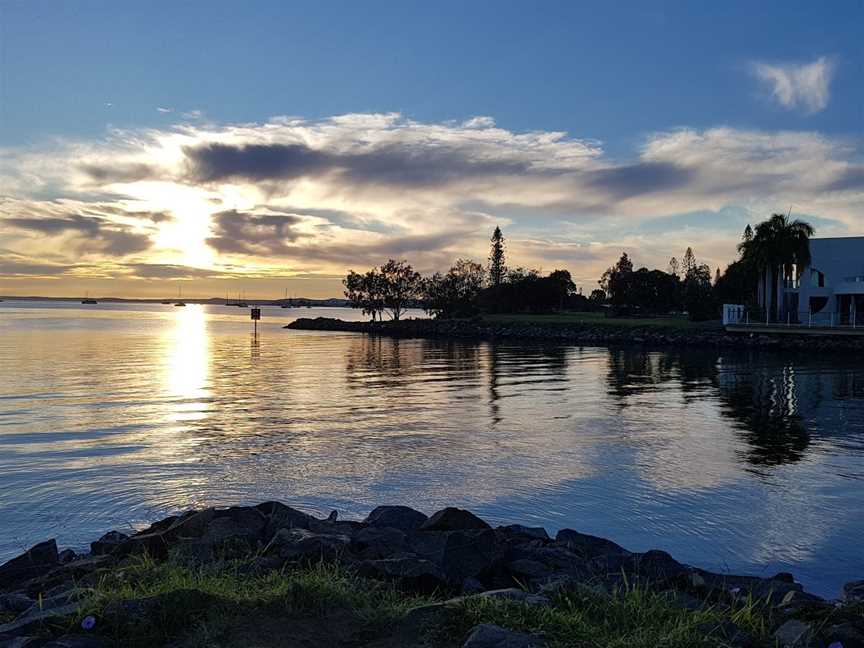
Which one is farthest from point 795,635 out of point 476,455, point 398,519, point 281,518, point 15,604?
point 476,455

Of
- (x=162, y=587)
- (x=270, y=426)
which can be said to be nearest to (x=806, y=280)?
(x=270, y=426)

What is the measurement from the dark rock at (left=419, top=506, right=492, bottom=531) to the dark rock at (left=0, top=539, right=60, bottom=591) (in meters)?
4.77

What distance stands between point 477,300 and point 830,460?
4955 inches

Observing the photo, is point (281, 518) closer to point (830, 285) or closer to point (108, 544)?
point (108, 544)

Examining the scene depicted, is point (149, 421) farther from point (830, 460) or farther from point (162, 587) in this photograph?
point (830, 460)

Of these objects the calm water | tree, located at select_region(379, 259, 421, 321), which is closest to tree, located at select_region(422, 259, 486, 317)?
tree, located at select_region(379, 259, 421, 321)

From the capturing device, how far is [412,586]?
23.7 ft

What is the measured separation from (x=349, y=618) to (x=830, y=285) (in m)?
77.2

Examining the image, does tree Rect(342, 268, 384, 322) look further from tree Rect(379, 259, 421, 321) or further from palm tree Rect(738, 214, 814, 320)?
palm tree Rect(738, 214, 814, 320)

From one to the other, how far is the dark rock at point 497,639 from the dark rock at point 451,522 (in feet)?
12.9

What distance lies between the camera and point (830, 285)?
2795 inches

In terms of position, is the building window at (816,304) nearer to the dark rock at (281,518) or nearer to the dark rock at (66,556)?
the dark rock at (281,518)

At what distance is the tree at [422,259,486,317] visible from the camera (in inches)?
5119

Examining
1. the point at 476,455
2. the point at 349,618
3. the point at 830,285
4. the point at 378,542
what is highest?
the point at 830,285
